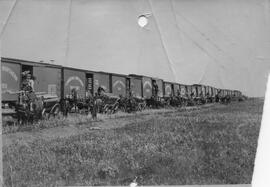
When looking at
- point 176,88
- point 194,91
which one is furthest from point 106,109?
point 194,91

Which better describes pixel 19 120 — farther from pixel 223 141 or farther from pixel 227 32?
pixel 227 32

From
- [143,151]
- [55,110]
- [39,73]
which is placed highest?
[39,73]

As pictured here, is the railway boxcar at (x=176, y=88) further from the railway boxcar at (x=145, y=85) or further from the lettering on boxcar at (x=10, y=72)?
the lettering on boxcar at (x=10, y=72)

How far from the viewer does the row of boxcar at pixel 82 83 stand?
1.93 meters

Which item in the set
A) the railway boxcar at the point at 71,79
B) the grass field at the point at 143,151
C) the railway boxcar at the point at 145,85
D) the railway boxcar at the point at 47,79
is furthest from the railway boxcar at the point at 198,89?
the railway boxcar at the point at 47,79

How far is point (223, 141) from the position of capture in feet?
6.49

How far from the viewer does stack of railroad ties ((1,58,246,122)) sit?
193 cm

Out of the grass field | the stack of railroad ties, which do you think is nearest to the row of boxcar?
the stack of railroad ties

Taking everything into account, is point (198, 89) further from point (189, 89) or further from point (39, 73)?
point (39, 73)

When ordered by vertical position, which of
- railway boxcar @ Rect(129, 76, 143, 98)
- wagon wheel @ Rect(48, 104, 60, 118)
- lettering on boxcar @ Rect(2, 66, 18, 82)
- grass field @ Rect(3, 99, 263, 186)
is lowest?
grass field @ Rect(3, 99, 263, 186)

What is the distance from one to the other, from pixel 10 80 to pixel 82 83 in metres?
0.40

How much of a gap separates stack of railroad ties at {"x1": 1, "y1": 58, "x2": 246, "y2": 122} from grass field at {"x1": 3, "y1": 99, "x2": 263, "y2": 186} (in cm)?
8

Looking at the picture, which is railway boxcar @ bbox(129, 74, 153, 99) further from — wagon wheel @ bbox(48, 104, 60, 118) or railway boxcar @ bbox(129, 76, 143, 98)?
wagon wheel @ bbox(48, 104, 60, 118)

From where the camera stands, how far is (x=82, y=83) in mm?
2023
